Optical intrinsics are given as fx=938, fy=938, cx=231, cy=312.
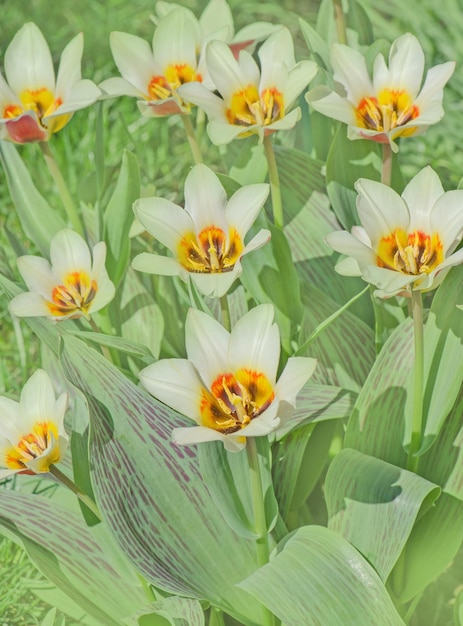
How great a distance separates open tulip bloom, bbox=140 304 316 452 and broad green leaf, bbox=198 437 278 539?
83 mm

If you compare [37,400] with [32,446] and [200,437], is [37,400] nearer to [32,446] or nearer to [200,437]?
[32,446]

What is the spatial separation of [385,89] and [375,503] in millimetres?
602

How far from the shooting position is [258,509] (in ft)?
3.55

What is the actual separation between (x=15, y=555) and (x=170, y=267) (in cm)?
81

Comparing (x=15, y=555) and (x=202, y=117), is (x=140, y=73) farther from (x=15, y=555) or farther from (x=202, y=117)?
(x=15, y=555)

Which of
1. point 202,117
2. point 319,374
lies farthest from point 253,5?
point 319,374

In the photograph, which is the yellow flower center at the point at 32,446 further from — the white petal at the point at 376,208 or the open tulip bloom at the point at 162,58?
the open tulip bloom at the point at 162,58

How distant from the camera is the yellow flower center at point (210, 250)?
117 centimetres

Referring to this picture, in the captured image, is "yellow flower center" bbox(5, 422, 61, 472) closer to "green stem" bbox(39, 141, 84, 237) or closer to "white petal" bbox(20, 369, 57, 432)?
"white petal" bbox(20, 369, 57, 432)

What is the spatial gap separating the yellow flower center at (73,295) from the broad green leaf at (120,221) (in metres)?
0.12

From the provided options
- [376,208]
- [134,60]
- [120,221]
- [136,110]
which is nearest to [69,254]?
[120,221]

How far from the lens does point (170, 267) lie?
113 centimetres

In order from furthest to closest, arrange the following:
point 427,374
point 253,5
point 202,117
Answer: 1. point 253,5
2. point 202,117
3. point 427,374

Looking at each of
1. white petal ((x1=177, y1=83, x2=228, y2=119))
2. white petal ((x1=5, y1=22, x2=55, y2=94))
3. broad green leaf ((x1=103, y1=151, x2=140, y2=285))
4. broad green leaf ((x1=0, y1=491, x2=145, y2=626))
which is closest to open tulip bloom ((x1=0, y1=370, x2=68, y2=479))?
broad green leaf ((x1=0, y1=491, x2=145, y2=626))
